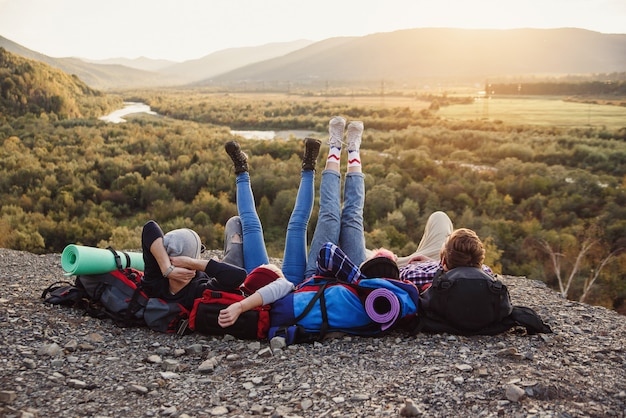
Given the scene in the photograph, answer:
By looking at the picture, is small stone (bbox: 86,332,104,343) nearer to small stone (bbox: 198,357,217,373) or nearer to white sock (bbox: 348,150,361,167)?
small stone (bbox: 198,357,217,373)

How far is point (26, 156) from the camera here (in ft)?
101

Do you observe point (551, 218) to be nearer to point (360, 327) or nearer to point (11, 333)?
point (360, 327)

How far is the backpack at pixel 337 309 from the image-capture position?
14.9 feet

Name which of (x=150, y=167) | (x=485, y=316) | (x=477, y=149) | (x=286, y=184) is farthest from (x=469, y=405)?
(x=477, y=149)

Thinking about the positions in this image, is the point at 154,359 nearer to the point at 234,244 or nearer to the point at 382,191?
the point at 234,244

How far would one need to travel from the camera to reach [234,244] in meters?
5.71

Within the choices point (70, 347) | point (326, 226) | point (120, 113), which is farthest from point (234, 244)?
point (120, 113)

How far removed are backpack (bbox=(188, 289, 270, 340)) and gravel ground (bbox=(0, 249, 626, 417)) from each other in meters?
0.12

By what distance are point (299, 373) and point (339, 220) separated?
6.69ft

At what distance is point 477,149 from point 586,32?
417 feet

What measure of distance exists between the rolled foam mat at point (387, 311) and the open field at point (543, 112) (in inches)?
1518

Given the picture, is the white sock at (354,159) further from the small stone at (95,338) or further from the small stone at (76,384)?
the small stone at (76,384)

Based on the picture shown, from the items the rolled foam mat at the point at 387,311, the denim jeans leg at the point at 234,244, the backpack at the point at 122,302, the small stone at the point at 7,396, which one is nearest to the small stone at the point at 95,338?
the backpack at the point at 122,302

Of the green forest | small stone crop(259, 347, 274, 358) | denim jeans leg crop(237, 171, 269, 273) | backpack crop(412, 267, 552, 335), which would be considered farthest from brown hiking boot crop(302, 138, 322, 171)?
the green forest
